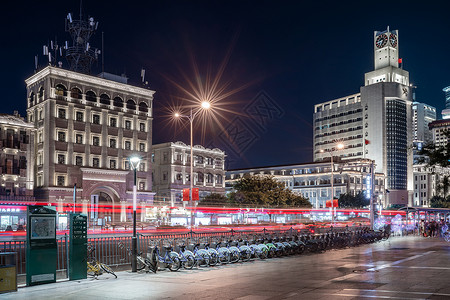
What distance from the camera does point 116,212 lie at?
82562mm

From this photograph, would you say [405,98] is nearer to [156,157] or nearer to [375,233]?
[156,157]

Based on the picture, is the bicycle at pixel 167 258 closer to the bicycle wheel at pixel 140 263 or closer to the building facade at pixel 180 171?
the bicycle wheel at pixel 140 263

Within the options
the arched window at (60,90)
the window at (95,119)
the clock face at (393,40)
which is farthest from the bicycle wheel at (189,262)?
the clock face at (393,40)

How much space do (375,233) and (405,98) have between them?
501 ft

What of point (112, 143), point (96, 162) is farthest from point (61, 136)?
point (112, 143)

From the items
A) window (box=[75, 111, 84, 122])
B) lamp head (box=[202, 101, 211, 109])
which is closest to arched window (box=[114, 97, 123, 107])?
window (box=[75, 111, 84, 122])

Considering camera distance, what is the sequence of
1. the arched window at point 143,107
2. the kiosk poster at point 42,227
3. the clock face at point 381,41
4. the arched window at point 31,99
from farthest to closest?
the clock face at point 381,41 < the arched window at point 143,107 < the arched window at point 31,99 < the kiosk poster at point 42,227

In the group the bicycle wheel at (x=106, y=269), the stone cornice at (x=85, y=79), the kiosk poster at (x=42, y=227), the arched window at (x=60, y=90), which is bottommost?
the bicycle wheel at (x=106, y=269)

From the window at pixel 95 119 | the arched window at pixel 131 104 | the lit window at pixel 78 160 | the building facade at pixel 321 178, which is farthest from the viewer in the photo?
the building facade at pixel 321 178

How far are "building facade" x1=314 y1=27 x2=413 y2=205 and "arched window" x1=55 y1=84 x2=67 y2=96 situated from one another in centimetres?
11439

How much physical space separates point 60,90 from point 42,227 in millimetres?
65794

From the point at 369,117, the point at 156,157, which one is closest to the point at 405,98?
the point at 369,117

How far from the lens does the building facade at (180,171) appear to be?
100250 millimetres

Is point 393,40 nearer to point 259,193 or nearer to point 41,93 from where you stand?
point 259,193
